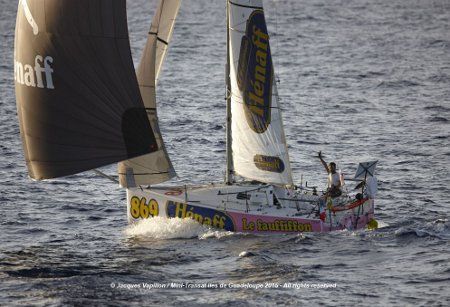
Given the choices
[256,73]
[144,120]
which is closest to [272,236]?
[256,73]

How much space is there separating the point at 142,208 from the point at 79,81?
581 cm

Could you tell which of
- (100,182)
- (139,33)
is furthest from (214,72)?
(100,182)

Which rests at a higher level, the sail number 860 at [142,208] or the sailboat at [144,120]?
the sailboat at [144,120]

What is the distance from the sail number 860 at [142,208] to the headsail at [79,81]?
3.07 m

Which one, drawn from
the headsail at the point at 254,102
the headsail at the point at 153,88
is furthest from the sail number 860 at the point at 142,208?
the headsail at the point at 254,102

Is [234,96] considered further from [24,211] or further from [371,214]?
[24,211]

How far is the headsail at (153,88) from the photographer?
123 ft

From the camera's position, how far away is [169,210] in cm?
3806

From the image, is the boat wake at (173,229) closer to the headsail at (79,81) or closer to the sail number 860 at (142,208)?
the sail number 860 at (142,208)

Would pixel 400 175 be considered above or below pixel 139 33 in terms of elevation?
below

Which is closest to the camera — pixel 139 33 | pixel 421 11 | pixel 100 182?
pixel 100 182

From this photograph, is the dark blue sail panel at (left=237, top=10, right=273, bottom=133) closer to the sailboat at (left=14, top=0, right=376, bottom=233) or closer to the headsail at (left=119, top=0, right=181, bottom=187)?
the sailboat at (left=14, top=0, right=376, bottom=233)

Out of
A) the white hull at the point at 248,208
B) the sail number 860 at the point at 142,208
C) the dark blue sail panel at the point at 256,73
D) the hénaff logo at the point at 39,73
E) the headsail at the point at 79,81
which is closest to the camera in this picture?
the headsail at the point at 79,81

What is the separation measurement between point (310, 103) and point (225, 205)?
31595 millimetres
